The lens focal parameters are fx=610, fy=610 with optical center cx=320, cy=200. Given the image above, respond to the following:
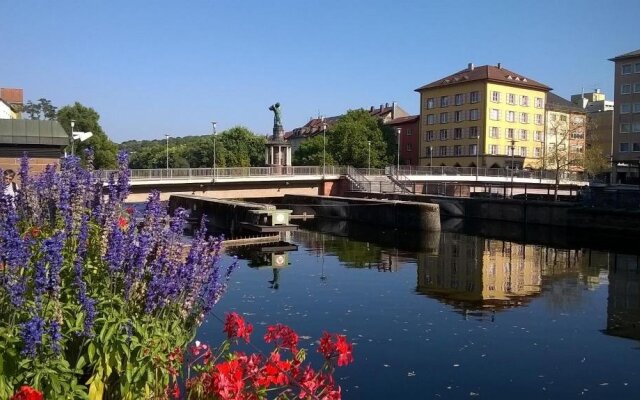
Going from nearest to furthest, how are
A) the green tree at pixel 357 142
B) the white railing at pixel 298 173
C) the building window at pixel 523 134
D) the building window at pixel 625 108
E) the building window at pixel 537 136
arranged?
the white railing at pixel 298 173 → the building window at pixel 625 108 → the green tree at pixel 357 142 → the building window at pixel 523 134 → the building window at pixel 537 136

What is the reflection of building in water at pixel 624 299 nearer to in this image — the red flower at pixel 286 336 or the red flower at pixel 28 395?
the red flower at pixel 286 336

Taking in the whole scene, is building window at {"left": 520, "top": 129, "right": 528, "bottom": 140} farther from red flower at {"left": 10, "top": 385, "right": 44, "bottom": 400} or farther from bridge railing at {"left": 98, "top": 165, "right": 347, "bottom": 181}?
red flower at {"left": 10, "top": 385, "right": 44, "bottom": 400}

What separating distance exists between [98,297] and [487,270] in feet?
65.7

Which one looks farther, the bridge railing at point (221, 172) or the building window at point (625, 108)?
the building window at point (625, 108)

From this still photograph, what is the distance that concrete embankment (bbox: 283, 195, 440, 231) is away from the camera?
37.8m

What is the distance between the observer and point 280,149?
57594 millimetres

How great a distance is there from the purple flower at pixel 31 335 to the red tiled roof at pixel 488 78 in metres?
86.1

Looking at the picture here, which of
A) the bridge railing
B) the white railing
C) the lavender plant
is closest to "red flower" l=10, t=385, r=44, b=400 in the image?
the lavender plant

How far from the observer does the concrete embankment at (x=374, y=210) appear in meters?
37.8

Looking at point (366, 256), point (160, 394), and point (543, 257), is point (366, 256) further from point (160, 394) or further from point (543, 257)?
point (160, 394)

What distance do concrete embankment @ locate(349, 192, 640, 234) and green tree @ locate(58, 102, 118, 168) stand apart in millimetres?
37018

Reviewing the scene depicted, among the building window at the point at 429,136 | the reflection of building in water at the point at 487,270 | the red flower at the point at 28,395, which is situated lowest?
the reflection of building in water at the point at 487,270

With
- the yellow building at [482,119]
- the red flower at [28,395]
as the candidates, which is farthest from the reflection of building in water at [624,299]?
the yellow building at [482,119]

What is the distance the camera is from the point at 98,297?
160 inches
